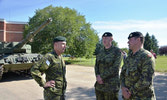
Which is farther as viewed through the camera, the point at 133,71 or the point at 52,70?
the point at 52,70

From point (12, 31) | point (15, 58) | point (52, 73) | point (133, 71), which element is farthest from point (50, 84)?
point (12, 31)

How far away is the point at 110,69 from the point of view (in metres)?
3.40

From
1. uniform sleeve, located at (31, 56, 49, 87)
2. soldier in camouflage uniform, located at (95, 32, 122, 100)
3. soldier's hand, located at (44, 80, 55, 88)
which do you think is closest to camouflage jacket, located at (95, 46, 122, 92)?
soldier in camouflage uniform, located at (95, 32, 122, 100)

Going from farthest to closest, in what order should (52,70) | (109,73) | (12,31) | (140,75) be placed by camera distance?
(12,31)
(109,73)
(52,70)
(140,75)

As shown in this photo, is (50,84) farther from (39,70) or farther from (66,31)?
(66,31)

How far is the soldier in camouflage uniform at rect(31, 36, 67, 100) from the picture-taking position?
8.98 feet

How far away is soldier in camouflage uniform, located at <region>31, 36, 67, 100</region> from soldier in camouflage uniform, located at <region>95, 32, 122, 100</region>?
86 centimetres

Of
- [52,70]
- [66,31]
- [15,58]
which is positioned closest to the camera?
[52,70]

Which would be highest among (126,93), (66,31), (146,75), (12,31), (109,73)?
(12,31)

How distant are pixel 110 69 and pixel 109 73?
3.5 inches

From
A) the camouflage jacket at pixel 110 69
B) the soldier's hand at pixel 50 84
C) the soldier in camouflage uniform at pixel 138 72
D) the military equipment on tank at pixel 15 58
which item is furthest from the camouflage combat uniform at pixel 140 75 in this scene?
the military equipment on tank at pixel 15 58

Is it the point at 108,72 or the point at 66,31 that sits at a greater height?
the point at 66,31

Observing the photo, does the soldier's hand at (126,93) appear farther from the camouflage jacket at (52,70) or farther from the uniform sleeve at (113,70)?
the camouflage jacket at (52,70)

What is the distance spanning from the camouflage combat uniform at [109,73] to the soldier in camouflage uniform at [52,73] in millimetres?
873
